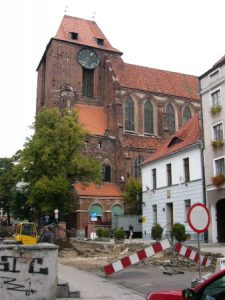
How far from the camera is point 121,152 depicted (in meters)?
54.7

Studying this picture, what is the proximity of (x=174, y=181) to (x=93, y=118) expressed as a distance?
2799 centimetres

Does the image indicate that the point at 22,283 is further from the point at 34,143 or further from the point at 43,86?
the point at 43,86

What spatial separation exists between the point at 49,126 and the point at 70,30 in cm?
2660

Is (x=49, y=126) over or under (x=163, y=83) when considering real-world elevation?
under

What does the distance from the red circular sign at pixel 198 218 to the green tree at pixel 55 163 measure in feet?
95.8

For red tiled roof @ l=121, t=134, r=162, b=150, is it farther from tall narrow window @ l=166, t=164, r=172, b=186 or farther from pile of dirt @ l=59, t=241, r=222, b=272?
pile of dirt @ l=59, t=241, r=222, b=272

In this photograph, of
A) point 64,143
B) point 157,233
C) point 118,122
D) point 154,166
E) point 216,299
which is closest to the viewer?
point 216,299

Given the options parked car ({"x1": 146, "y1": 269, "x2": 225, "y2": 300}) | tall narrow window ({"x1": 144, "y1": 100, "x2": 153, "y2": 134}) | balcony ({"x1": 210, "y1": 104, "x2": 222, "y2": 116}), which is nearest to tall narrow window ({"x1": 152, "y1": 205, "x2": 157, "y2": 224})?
balcony ({"x1": 210, "y1": 104, "x2": 222, "y2": 116})

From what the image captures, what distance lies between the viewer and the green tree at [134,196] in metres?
48.8

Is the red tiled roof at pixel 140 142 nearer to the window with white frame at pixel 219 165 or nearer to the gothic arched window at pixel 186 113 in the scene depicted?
the gothic arched window at pixel 186 113

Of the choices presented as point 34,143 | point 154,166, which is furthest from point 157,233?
point 34,143

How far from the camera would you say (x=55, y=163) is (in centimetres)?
3962

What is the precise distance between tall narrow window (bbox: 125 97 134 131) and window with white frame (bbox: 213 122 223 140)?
29.9 m

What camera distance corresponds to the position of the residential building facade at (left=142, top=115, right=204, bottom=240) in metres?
30.2
